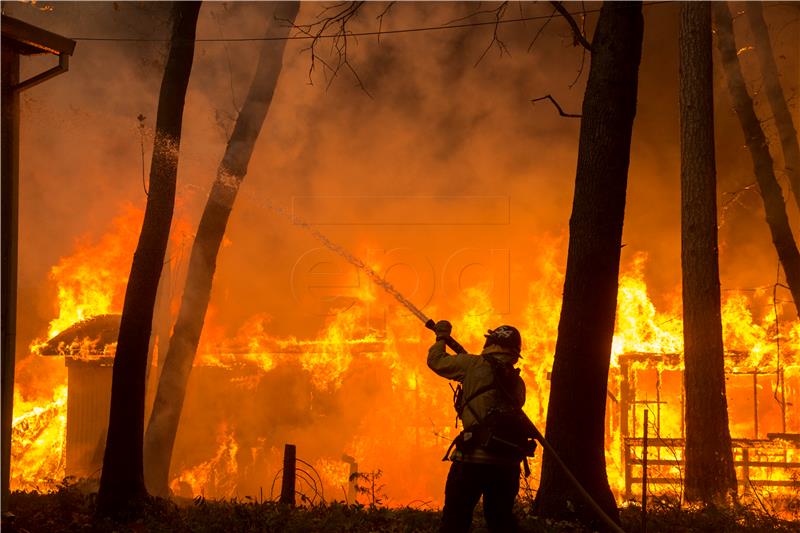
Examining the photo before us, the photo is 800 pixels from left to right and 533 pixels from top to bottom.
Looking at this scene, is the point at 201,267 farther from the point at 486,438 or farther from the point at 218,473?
the point at 486,438

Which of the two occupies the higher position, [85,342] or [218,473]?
[85,342]

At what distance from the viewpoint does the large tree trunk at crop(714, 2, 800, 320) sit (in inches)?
505

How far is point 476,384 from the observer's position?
5.58 metres

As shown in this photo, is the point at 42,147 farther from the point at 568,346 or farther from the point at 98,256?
the point at 568,346

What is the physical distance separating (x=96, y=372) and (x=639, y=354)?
12.4 metres

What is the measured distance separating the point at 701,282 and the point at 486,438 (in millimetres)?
5480

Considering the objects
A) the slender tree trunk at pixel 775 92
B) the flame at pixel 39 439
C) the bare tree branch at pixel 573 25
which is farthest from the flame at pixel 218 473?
the bare tree branch at pixel 573 25

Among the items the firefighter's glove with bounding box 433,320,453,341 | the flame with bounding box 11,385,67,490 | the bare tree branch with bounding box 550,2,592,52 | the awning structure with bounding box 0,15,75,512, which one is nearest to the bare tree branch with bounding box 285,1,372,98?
the bare tree branch with bounding box 550,2,592,52

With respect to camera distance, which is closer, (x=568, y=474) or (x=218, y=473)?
(x=568, y=474)

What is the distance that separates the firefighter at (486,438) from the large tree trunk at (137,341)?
12.6ft

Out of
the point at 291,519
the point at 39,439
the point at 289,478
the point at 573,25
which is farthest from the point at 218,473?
the point at 573,25

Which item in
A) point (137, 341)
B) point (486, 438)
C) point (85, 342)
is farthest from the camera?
point (85, 342)

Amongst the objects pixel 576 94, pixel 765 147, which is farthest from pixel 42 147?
pixel 765 147

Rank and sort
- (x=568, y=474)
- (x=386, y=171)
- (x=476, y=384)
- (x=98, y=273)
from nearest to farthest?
1. (x=476, y=384)
2. (x=568, y=474)
3. (x=98, y=273)
4. (x=386, y=171)
